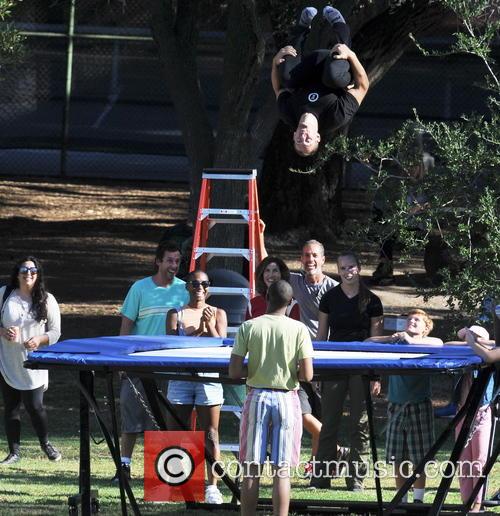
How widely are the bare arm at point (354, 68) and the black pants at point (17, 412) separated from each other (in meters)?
3.25

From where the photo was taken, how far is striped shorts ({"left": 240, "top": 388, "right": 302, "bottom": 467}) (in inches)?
265

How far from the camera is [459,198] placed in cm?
934

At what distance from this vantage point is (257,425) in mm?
6719

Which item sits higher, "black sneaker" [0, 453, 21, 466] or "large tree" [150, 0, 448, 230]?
"large tree" [150, 0, 448, 230]

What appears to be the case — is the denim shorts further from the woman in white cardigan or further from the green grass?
the woman in white cardigan

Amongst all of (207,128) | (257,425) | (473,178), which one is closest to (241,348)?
(257,425)

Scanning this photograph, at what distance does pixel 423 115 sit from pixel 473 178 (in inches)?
511

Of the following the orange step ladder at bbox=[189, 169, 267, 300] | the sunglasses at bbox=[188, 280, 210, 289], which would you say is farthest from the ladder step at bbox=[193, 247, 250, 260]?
the sunglasses at bbox=[188, 280, 210, 289]

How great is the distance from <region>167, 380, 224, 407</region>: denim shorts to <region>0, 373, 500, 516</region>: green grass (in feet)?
2.28

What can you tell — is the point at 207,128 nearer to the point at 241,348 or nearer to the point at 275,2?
the point at 275,2

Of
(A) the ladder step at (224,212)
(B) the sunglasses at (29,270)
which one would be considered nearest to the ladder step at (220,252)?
(A) the ladder step at (224,212)

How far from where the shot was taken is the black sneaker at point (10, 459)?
364 inches

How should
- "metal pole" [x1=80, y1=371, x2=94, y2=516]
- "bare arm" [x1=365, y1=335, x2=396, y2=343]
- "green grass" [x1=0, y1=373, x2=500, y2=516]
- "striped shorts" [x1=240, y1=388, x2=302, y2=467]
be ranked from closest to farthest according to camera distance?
"striped shorts" [x1=240, y1=388, x2=302, y2=467] < "metal pole" [x1=80, y1=371, x2=94, y2=516] < "green grass" [x1=0, y1=373, x2=500, y2=516] < "bare arm" [x1=365, y1=335, x2=396, y2=343]

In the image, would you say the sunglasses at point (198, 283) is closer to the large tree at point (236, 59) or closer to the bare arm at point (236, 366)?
the bare arm at point (236, 366)
